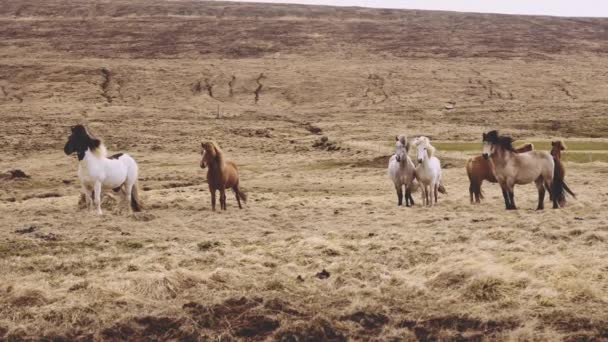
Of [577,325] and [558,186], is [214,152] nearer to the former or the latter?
[558,186]

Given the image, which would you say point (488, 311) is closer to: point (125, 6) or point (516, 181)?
point (516, 181)

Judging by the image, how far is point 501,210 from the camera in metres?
15.4

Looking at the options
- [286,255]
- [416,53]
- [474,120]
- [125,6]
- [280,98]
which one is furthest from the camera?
[125,6]

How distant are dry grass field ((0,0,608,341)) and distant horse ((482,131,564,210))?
2.51 ft

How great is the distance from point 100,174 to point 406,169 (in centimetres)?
779

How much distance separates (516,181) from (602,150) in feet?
70.5

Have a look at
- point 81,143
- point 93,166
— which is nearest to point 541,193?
point 93,166

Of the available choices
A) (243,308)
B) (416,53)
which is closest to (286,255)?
(243,308)

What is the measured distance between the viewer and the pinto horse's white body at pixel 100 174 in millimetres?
14719

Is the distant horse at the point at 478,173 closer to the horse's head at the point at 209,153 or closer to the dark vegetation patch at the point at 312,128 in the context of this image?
the horse's head at the point at 209,153

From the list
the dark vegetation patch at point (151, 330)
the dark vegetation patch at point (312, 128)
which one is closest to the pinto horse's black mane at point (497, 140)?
the dark vegetation patch at point (151, 330)

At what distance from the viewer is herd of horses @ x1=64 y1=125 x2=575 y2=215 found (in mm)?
14891

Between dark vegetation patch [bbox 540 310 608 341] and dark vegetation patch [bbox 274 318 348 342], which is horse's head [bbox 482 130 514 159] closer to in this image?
dark vegetation patch [bbox 540 310 608 341]

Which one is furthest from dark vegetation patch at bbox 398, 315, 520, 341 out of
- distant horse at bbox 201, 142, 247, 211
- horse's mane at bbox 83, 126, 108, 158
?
horse's mane at bbox 83, 126, 108, 158
